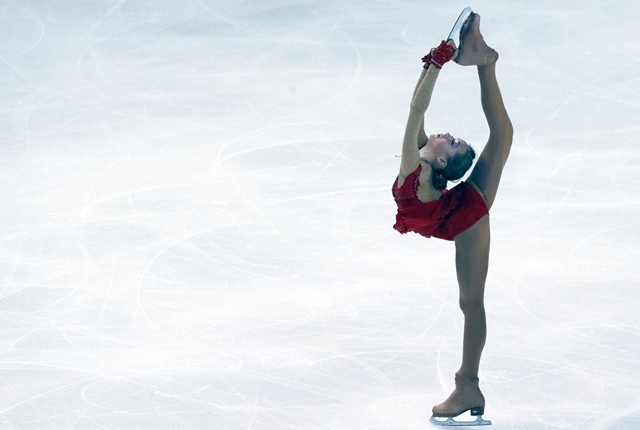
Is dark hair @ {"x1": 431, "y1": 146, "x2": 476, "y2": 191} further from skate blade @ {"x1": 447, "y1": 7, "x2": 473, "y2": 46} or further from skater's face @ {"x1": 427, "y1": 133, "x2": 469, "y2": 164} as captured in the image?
skate blade @ {"x1": 447, "y1": 7, "x2": 473, "y2": 46}

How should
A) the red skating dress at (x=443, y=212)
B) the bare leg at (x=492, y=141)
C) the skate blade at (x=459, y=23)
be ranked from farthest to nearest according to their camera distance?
the bare leg at (x=492, y=141), the red skating dress at (x=443, y=212), the skate blade at (x=459, y=23)

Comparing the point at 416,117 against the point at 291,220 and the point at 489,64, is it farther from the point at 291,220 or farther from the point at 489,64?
the point at 291,220

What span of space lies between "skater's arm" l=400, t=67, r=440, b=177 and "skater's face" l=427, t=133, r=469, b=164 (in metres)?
0.18

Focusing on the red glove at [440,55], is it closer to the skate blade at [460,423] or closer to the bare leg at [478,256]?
the bare leg at [478,256]

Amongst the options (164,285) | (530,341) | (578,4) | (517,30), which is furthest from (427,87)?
(578,4)

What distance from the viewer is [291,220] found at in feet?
21.6

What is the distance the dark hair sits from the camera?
445cm

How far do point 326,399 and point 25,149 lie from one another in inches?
155

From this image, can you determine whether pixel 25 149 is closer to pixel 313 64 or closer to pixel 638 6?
pixel 313 64

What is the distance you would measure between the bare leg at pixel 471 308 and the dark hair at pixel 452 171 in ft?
0.73

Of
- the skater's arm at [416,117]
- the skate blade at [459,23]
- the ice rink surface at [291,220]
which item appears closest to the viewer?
the skater's arm at [416,117]

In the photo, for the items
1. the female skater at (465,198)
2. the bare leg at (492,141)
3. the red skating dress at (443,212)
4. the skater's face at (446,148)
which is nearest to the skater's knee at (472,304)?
the female skater at (465,198)

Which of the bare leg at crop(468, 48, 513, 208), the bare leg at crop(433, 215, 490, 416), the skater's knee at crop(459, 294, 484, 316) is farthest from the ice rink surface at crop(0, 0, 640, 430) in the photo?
the bare leg at crop(468, 48, 513, 208)

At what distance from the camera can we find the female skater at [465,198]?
4391mm
